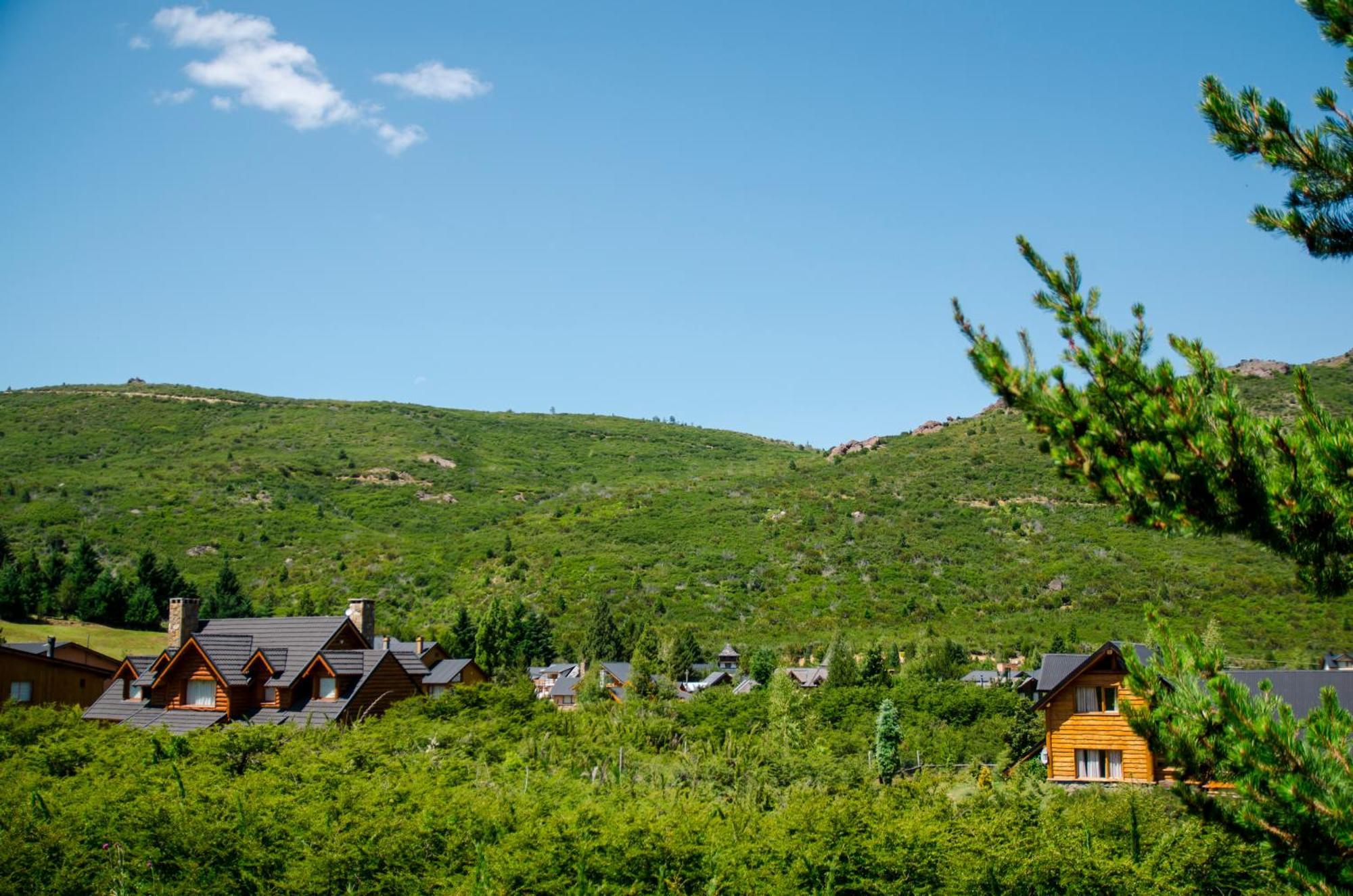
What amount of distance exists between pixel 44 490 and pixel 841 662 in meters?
76.9

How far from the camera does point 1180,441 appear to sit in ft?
17.6

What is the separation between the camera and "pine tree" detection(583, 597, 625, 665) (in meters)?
63.4

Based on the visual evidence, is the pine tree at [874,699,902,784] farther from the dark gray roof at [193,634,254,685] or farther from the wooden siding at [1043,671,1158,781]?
the dark gray roof at [193,634,254,685]

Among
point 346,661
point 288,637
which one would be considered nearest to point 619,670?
→ point 288,637

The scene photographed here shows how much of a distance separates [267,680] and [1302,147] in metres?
28.5

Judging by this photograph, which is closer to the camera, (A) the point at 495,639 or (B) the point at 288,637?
(B) the point at 288,637

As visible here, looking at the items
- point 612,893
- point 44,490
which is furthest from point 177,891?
point 44,490

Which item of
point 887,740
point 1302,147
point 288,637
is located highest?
point 1302,147

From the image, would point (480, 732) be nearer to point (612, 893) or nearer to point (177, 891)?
point (177, 891)

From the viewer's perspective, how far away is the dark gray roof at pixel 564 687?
56.0m

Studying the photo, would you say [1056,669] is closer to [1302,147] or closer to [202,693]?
[202,693]

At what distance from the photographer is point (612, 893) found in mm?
11539

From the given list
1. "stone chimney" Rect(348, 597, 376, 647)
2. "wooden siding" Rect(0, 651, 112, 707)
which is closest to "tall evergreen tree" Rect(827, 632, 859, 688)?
"stone chimney" Rect(348, 597, 376, 647)

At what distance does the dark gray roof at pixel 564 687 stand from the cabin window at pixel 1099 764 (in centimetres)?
3182
